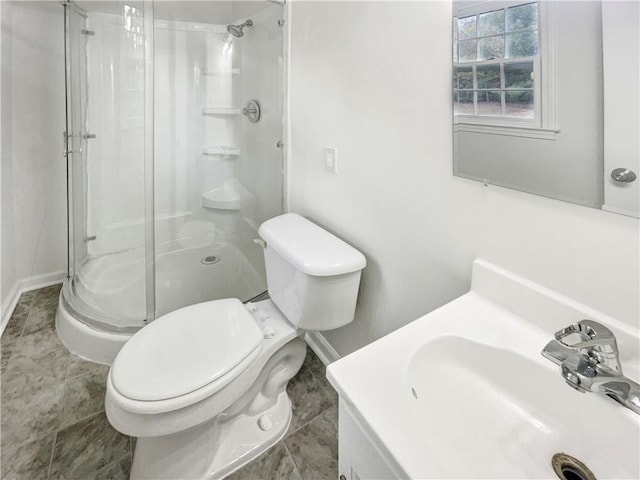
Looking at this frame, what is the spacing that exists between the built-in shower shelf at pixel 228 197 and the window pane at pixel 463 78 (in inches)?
53.6

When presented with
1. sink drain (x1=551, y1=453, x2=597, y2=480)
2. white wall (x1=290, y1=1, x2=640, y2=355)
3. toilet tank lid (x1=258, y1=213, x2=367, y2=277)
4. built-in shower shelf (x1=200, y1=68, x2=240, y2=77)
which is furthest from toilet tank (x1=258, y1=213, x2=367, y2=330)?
built-in shower shelf (x1=200, y1=68, x2=240, y2=77)

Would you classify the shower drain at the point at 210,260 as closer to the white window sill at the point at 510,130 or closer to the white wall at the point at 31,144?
the white wall at the point at 31,144

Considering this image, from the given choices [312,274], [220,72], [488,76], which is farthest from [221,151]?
[488,76]

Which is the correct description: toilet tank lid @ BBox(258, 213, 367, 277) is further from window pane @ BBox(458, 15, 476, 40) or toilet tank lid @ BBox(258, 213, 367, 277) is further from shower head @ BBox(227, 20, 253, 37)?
shower head @ BBox(227, 20, 253, 37)

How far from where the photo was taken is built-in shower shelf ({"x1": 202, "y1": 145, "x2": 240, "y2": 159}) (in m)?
2.04

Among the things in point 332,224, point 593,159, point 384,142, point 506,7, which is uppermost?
point 506,7

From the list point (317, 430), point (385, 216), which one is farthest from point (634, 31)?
point (317, 430)

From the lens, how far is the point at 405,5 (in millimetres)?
1003

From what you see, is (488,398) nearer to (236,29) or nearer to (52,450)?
(52,450)

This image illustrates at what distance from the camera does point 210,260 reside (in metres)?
1.96

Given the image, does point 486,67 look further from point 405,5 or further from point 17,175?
point 17,175

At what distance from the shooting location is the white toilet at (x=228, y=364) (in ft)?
3.27

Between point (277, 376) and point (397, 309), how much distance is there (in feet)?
2.06

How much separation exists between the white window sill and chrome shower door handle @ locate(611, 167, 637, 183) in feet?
0.43
